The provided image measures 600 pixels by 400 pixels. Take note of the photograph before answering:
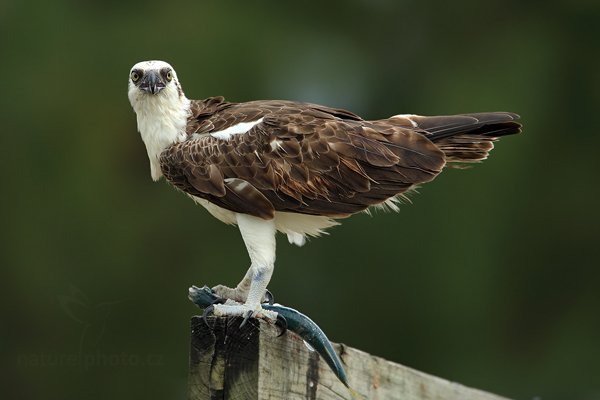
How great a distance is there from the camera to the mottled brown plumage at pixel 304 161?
454 centimetres

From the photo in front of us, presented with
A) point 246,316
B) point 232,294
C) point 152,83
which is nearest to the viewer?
point 246,316

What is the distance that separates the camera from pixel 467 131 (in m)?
4.79

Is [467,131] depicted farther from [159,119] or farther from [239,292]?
[159,119]

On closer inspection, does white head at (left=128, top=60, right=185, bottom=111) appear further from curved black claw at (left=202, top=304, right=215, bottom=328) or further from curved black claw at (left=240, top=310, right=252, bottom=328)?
curved black claw at (left=240, top=310, right=252, bottom=328)

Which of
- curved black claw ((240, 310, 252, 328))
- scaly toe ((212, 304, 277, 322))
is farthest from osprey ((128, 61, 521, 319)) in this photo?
curved black claw ((240, 310, 252, 328))

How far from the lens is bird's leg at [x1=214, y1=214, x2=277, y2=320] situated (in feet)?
12.9

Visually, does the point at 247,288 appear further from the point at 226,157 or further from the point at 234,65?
the point at 234,65

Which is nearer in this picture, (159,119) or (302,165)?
(302,165)

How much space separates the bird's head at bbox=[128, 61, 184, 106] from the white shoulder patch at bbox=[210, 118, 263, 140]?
0.32m

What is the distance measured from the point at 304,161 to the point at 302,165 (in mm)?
22

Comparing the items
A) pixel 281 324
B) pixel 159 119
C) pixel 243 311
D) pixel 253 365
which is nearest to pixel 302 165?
pixel 159 119

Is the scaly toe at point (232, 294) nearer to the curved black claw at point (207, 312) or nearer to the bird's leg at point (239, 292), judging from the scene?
the bird's leg at point (239, 292)

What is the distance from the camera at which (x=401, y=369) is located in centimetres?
410

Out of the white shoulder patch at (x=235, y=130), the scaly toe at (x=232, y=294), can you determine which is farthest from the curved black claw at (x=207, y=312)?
the white shoulder patch at (x=235, y=130)
